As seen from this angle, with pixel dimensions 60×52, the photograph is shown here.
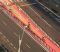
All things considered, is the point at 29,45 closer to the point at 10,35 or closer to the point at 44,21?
the point at 10,35

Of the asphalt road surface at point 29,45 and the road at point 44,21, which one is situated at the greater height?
the asphalt road surface at point 29,45

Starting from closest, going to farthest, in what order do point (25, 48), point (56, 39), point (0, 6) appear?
point (25, 48), point (56, 39), point (0, 6)

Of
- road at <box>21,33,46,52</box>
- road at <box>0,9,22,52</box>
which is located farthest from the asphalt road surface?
road at <box>0,9,22,52</box>

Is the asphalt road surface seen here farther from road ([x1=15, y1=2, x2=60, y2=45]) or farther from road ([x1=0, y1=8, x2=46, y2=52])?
road ([x1=15, y1=2, x2=60, y2=45])

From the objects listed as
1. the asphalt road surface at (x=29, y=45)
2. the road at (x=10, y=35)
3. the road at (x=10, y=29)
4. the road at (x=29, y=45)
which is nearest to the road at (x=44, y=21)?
the asphalt road surface at (x=29, y=45)

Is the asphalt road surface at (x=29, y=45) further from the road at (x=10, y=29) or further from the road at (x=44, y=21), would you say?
the road at (x=44, y=21)

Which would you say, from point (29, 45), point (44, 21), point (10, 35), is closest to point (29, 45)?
point (29, 45)

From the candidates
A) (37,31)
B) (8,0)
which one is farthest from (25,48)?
(8,0)

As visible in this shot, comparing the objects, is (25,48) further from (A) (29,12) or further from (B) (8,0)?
(B) (8,0)
